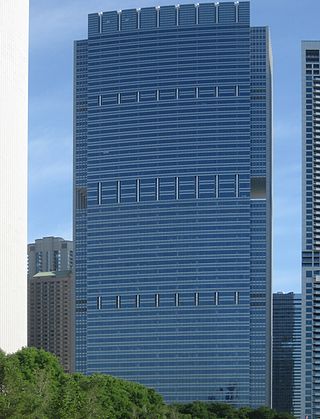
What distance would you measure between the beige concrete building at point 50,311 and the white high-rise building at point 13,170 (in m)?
90.7

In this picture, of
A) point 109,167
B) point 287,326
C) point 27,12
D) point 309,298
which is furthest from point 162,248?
point 27,12

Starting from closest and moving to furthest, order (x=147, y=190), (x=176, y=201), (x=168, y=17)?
(x=176, y=201) → (x=147, y=190) → (x=168, y=17)

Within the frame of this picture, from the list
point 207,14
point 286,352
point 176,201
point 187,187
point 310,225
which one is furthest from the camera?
point 286,352

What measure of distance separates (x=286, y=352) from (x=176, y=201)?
47534 millimetres

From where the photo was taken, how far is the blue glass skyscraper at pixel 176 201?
12606 centimetres

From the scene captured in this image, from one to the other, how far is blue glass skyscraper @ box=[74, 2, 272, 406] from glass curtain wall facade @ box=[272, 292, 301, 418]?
3620cm

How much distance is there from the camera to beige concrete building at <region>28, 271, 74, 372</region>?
160 metres

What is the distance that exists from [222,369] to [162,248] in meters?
15.1

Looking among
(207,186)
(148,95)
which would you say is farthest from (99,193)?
(148,95)

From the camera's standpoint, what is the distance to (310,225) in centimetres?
13800

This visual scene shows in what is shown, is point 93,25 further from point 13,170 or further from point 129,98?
point 13,170

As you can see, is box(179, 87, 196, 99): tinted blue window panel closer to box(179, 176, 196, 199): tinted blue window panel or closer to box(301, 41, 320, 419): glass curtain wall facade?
box(179, 176, 196, 199): tinted blue window panel

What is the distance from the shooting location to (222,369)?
12638 cm

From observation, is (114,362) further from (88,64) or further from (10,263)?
(10,263)
